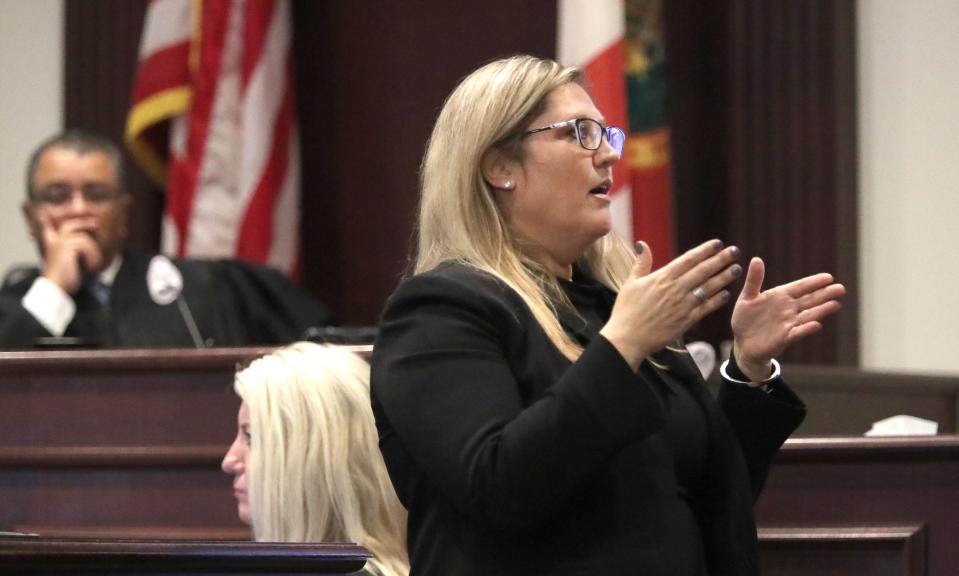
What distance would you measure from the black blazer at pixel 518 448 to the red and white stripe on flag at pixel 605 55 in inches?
112

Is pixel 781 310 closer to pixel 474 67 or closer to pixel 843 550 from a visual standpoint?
pixel 843 550

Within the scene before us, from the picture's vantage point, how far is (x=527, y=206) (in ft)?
7.00

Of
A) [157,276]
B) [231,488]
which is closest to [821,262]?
[157,276]

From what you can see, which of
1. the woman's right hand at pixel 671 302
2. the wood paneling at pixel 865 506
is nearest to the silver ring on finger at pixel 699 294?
the woman's right hand at pixel 671 302

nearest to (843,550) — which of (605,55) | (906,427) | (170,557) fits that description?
(906,427)

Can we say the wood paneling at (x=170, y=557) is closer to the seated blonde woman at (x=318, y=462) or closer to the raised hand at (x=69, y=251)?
the seated blonde woman at (x=318, y=462)

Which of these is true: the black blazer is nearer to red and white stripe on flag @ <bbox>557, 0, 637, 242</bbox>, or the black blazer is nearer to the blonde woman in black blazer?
the blonde woman in black blazer

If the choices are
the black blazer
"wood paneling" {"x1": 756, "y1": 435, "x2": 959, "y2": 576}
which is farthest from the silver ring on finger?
"wood paneling" {"x1": 756, "y1": 435, "x2": 959, "y2": 576}

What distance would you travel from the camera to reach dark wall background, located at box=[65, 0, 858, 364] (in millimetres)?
5039

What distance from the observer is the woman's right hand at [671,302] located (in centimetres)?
185

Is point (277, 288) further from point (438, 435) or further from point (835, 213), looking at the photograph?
point (438, 435)

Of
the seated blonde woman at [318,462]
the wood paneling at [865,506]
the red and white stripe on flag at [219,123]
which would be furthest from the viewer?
the red and white stripe on flag at [219,123]

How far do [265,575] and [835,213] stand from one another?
3.59 metres

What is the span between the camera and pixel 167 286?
15.1 feet
